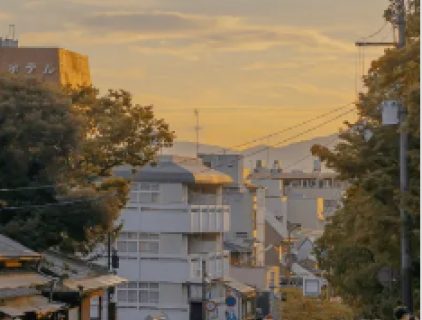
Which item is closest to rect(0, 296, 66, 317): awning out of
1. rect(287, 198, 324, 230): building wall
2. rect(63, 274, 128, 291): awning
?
rect(63, 274, 128, 291): awning

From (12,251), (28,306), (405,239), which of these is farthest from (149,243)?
(405,239)

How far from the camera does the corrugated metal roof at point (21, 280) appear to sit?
30047 mm

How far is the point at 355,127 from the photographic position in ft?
114

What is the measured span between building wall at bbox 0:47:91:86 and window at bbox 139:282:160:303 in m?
16.8

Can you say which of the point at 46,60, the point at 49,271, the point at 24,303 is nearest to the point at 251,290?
the point at 46,60

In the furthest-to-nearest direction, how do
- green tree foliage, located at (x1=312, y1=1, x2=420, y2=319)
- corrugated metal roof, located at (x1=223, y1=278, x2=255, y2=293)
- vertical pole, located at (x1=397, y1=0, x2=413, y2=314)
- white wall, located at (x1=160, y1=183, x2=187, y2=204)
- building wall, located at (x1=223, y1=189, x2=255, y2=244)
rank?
building wall, located at (x1=223, y1=189, x2=255, y2=244), corrugated metal roof, located at (x1=223, y1=278, x2=255, y2=293), white wall, located at (x1=160, y1=183, x2=187, y2=204), vertical pole, located at (x1=397, y1=0, x2=413, y2=314), green tree foliage, located at (x1=312, y1=1, x2=420, y2=319)

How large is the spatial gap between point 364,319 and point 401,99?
40.5 ft

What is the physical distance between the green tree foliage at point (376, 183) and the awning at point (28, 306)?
26.1 ft

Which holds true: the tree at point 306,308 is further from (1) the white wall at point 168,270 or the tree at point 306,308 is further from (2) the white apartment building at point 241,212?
(2) the white apartment building at point 241,212

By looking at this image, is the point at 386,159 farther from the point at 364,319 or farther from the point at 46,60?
the point at 46,60

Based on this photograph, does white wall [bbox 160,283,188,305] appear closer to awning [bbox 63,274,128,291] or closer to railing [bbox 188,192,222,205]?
railing [bbox 188,192,222,205]

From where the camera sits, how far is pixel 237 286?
266ft

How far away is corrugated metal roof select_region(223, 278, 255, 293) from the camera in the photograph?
79.9 metres

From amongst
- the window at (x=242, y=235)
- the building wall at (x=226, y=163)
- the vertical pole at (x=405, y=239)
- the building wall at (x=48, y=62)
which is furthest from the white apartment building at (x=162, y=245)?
the vertical pole at (x=405, y=239)
